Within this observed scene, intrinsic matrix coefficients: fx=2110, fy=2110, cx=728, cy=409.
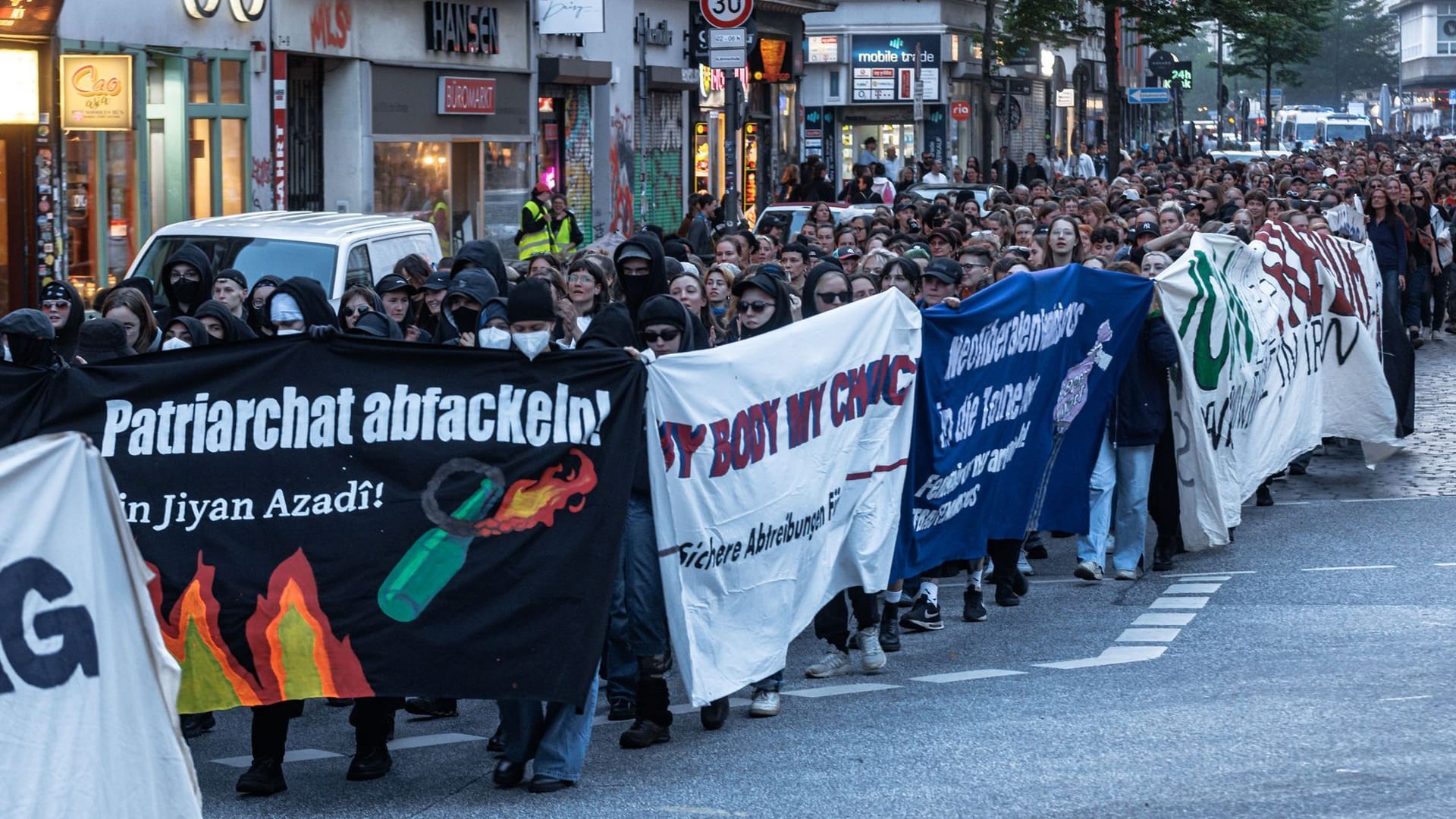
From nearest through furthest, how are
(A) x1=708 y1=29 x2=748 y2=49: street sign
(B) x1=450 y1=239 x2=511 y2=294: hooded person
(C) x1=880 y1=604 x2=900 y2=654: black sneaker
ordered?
1. (C) x1=880 y1=604 x2=900 y2=654: black sneaker
2. (B) x1=450 y1=239 x2=511 y2=294: hooded person
3. (A) x1=708 y1=29 x2=748 y2=49: street sign

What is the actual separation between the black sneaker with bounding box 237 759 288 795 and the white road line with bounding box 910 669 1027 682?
301 centimetres

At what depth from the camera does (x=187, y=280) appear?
12.1m

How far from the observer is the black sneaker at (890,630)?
32.6 feet

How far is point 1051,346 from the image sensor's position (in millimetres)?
11172

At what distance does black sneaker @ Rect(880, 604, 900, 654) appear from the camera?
9.94 meters

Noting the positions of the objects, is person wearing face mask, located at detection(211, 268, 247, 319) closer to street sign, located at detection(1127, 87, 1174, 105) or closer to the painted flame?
the painted flame

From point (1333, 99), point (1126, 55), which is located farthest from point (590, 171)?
point (1333, 99)

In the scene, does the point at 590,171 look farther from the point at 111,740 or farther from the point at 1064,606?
the point at 111,740

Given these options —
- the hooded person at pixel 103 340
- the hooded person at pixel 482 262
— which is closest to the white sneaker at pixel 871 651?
the hooded person at pixel 103 340

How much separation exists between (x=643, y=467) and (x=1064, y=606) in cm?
386


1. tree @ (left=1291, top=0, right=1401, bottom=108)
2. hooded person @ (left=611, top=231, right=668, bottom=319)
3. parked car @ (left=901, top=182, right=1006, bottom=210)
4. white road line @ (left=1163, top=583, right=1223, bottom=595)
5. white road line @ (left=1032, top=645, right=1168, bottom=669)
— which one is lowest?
white road line @ (left=1032, top=645, right=1168, bottom=669)

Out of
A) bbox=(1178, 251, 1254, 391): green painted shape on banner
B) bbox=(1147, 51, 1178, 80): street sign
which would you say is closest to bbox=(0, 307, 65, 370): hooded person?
bbox=(1178, 251, 1254, 391): green painted shape on banner

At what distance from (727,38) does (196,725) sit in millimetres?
11759

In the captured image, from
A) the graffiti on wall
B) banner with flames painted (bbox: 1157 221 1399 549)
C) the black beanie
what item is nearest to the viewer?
the black beanie
